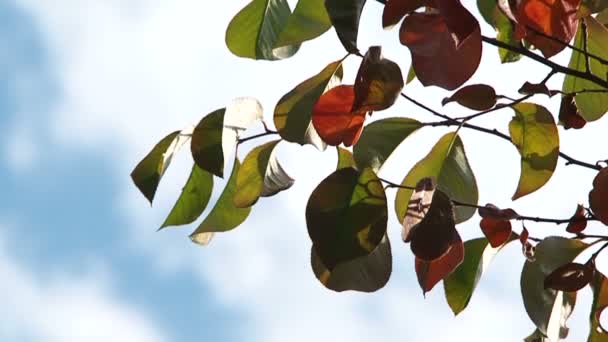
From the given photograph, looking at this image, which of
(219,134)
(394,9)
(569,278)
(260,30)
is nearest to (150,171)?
(219,134)

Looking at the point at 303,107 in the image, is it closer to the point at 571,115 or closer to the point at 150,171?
the point at 150,171

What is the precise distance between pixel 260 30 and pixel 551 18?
29cm

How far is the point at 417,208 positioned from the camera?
2.71 feet

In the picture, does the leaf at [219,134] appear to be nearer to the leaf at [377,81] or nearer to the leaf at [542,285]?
the leaf at [377,81]

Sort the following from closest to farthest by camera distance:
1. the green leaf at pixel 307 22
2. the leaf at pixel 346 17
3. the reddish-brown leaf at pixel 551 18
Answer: the leaf at pixel 346 17 < the reddish-brown leaf at pixel 551 18 < the green leaf at pixel 307 22

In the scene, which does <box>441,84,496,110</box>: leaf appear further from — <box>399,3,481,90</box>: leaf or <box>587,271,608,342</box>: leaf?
<box>587,271,608,342</box>: leaf

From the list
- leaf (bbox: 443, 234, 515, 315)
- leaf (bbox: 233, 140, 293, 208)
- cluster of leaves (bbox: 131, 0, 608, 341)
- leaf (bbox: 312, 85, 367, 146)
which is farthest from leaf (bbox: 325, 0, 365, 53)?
leaf (bbox: 443, 234, 515, 315)

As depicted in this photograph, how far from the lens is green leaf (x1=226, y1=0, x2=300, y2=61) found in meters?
1.00

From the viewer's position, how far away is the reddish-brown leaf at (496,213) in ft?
3.16

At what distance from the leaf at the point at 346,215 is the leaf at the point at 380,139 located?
0.07 m

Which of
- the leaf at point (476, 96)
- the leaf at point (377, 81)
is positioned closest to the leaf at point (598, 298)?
the leaf at point (476, 96)

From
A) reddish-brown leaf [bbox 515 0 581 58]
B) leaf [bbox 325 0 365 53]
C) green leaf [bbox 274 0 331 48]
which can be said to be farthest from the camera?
green leaf [bbox 274 0 331 48]

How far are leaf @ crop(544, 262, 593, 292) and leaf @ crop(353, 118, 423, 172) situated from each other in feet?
0.59

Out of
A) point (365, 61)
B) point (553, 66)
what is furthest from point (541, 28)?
point (365, 61)
